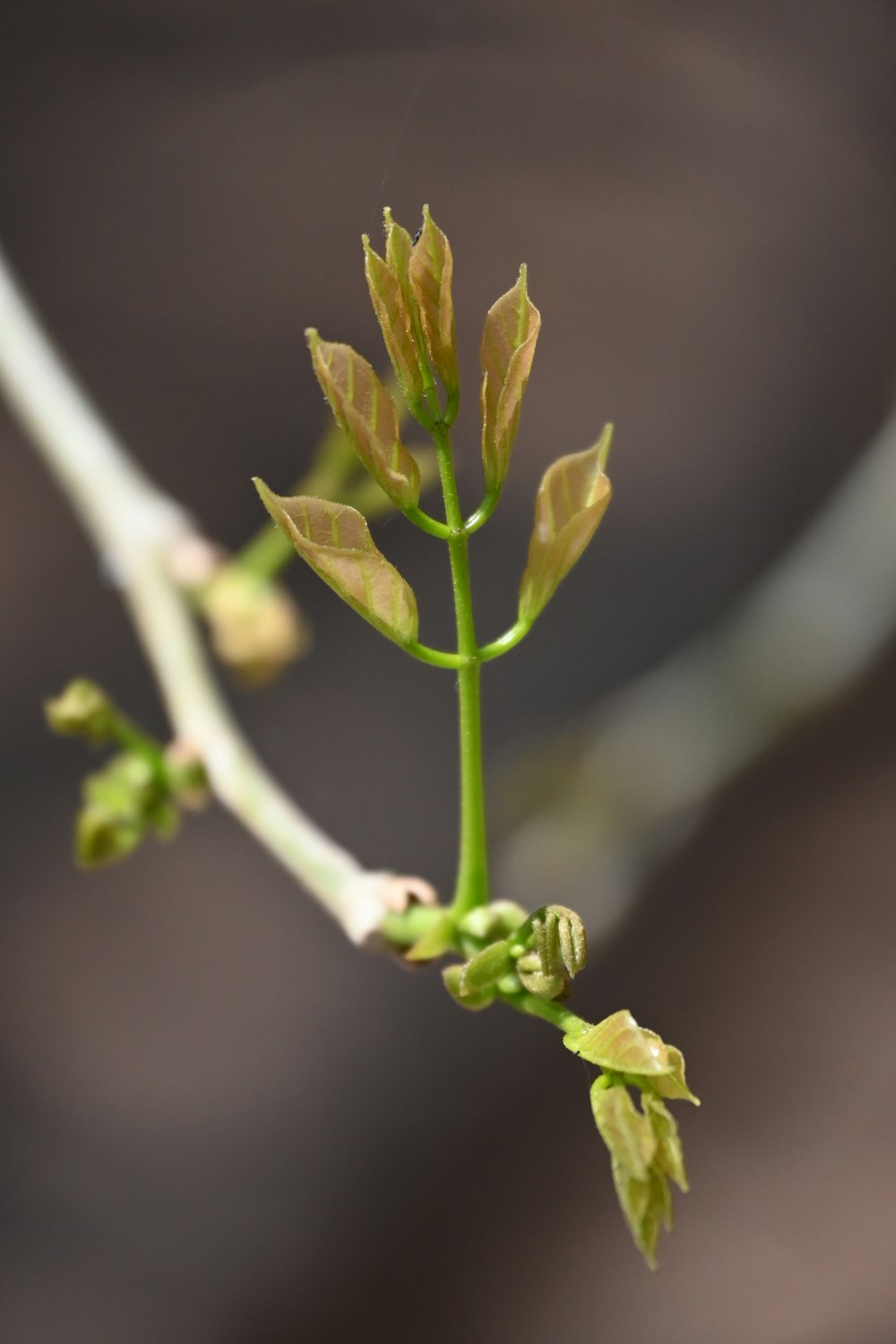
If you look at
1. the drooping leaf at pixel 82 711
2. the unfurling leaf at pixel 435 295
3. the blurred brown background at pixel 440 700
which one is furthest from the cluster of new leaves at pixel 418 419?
the blurred brown background at pixel 440 700

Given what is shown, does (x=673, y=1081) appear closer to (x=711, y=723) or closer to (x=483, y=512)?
(x=483, y=512)

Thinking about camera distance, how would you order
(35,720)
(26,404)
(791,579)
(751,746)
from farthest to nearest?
(35,720), (791,579), (751,746), (26,404)

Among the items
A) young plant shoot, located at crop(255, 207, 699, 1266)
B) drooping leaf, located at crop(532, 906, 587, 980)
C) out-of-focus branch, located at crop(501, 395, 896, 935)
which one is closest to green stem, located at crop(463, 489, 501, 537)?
young plant shoot, located at crop(255, 207, 699, 1266)

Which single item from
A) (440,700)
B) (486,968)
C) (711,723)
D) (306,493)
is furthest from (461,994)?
(440,700)

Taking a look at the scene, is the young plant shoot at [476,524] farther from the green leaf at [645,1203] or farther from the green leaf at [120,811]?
the green leaf at [120,811]

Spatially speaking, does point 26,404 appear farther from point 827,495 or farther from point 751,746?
point 827,495

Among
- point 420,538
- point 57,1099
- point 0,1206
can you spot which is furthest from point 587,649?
point 0,1206
